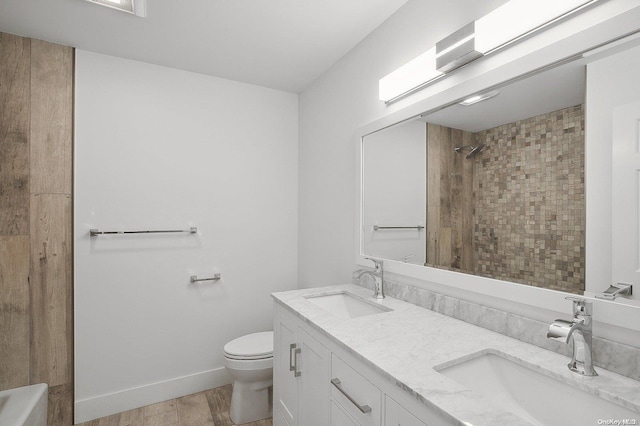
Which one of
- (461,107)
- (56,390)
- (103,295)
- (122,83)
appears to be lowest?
(56,390)

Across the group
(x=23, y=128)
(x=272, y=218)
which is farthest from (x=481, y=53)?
(x=23, y=128)

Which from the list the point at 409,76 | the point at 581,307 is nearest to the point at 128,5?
the point at 409,76

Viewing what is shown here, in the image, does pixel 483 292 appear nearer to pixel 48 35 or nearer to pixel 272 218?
pixel 272 218

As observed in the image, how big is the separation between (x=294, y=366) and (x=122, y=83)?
2157 mm

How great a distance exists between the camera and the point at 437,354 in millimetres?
1016

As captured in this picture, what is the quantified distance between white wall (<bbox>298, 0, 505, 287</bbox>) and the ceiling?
135 mm

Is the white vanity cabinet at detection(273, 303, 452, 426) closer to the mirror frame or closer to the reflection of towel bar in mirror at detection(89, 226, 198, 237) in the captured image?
the mirror frame

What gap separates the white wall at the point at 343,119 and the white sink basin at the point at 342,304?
0.89 ft

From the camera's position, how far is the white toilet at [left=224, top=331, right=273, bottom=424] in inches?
79.2

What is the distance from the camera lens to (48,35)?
6.37ft

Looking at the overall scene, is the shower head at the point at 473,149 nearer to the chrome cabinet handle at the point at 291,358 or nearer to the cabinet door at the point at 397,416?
the cabinet door at the point at 397,416

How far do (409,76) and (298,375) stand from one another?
1520 mm

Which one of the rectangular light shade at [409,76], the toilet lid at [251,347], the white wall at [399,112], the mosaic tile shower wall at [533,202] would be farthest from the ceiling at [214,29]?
the toilet lid at [251,347]

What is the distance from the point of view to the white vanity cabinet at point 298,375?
128 centimetres
